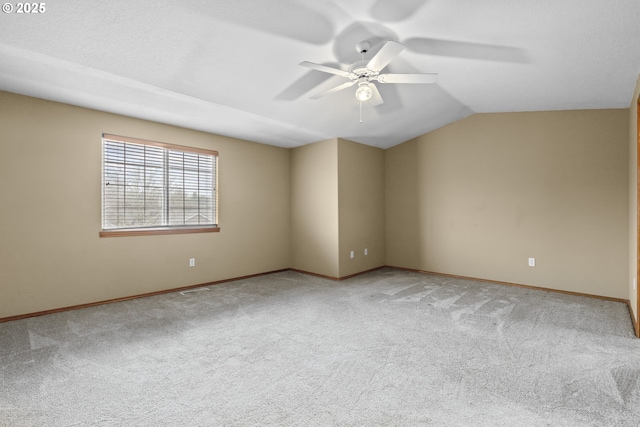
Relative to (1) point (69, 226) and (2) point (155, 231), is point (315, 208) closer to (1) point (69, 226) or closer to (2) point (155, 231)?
(2) point (155, 231)

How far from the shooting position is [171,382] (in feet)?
6.88

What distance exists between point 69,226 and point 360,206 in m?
4.06

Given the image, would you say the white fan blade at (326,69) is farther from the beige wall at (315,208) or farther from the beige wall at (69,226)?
the beige wall at (69,226)

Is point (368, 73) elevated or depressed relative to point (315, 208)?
elevated

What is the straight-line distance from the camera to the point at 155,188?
169 inches

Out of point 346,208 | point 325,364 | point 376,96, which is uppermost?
point 376,96

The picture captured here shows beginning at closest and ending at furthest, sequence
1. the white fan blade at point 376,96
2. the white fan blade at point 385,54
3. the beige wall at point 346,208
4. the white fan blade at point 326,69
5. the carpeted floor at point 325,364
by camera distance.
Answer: the carpeted floor at point 325,364 → the white fan blade at point 385,54 → the white fan blade at point 326,69 → the white fan blade at point 376,96 → the beige wall at point 346,208

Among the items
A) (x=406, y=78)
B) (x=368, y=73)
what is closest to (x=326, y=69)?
(x=368, y=73)

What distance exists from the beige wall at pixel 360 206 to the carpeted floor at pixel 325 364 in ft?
5.06

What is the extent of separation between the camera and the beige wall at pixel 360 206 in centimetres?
521

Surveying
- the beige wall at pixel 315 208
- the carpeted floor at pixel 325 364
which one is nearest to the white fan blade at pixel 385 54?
the carpeted floor at pixel 325 364

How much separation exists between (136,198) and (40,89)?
58.2 inches

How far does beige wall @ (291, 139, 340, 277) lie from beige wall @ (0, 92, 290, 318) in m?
1.35

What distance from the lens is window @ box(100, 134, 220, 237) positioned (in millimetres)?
3926
